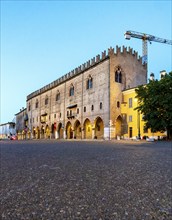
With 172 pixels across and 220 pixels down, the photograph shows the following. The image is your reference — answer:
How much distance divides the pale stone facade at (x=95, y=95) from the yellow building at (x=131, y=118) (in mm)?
993

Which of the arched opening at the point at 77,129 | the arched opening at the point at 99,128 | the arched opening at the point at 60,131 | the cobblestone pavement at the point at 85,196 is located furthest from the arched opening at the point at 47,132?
the cobblestone pavement at the point at 85,196

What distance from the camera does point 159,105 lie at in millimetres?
24625

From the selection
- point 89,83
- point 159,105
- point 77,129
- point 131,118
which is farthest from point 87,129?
point 159,105

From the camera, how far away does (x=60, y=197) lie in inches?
106

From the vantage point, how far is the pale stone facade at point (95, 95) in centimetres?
3572

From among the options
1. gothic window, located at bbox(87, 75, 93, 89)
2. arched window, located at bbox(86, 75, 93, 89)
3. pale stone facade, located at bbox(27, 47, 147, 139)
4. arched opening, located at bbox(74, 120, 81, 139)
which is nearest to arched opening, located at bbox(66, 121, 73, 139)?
pale stone facade, located at bbox(27, 47, 147, 139)

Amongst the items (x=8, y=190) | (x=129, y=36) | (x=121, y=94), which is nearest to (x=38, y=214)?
(x=8, y=190)

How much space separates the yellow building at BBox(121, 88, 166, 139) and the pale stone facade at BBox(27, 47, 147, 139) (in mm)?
993

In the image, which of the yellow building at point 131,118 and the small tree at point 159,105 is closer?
the small tree at point 159,105

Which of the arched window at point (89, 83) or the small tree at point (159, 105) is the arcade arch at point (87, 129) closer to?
the arched window at point (89, 83)

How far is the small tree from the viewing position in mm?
23905

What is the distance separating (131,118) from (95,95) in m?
8.07

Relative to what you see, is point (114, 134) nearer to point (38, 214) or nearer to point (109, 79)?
point (109, 79)

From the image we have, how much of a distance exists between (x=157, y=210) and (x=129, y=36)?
204ft
